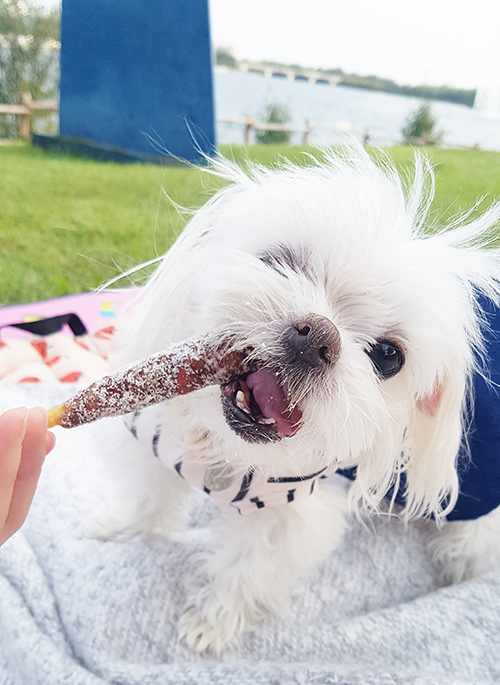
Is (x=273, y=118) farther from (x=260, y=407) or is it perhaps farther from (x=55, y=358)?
(x=260, y=407)

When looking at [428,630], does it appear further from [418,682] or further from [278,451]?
[278,451]

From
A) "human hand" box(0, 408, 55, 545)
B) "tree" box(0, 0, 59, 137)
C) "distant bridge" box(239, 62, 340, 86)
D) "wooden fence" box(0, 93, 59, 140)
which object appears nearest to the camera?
"human hand" box(0, 408, 55, 545)

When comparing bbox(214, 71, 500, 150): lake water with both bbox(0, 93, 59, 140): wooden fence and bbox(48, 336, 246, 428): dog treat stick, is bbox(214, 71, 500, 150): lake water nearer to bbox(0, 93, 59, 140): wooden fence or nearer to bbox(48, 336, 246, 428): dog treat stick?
bbox(48, 336, 246, 428): dog treat stick

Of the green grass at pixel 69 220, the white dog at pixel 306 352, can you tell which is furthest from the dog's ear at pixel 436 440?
the green grass at pixel 69 220

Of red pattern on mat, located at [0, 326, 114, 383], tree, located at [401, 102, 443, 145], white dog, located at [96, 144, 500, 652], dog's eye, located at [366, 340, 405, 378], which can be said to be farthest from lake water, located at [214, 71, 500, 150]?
red pattern on mat, located at [0, 326, 114, 383]

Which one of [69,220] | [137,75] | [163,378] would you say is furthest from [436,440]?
[137,75]

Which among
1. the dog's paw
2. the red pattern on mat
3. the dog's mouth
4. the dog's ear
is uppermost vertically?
the dog's mouth
